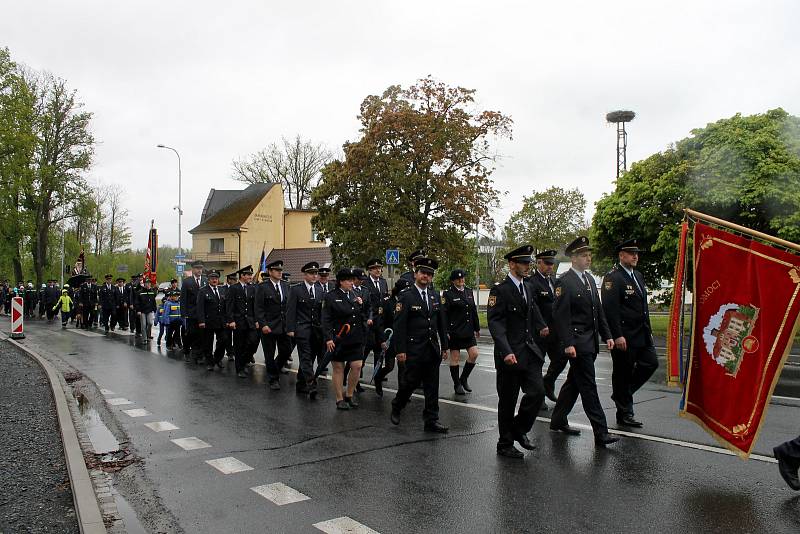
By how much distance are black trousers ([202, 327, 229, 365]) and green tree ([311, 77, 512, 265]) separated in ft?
44.5

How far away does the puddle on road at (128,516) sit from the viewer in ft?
14.9

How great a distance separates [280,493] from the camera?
5.23m

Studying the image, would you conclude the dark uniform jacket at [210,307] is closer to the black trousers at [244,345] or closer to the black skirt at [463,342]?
the black trousers at [244,345]

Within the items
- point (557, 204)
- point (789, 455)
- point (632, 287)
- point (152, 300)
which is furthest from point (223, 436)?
point (557, 204)

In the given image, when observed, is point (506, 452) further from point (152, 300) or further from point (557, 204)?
point (557, 204)

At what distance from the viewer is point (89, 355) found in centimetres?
1553

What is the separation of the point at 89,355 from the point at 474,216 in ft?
53.9

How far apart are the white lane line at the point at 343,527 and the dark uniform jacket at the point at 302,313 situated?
521 centimetres

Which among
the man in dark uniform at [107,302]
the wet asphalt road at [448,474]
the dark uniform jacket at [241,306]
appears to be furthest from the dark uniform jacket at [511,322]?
Answer: the man in dark uniform at [107,302]

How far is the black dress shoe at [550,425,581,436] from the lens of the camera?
6988 mm

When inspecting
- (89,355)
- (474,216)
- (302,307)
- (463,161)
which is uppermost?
(463,161)

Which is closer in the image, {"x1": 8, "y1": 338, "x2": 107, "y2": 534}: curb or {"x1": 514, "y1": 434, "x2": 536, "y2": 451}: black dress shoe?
{"x1": 8, "y1": 338, "x2": 107, "y2": 534}: curb

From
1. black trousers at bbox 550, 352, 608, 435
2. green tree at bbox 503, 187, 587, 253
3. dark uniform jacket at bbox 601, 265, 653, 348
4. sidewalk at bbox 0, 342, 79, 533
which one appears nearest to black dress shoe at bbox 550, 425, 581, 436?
black trousers at bbox 550, 352, 608, 435

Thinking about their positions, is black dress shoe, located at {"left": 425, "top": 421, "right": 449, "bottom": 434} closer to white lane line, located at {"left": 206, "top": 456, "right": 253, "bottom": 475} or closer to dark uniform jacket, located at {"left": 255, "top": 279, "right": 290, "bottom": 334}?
white lane line, located at {"left": 206, "top": 456, "right": 253, "bottom": 475}
